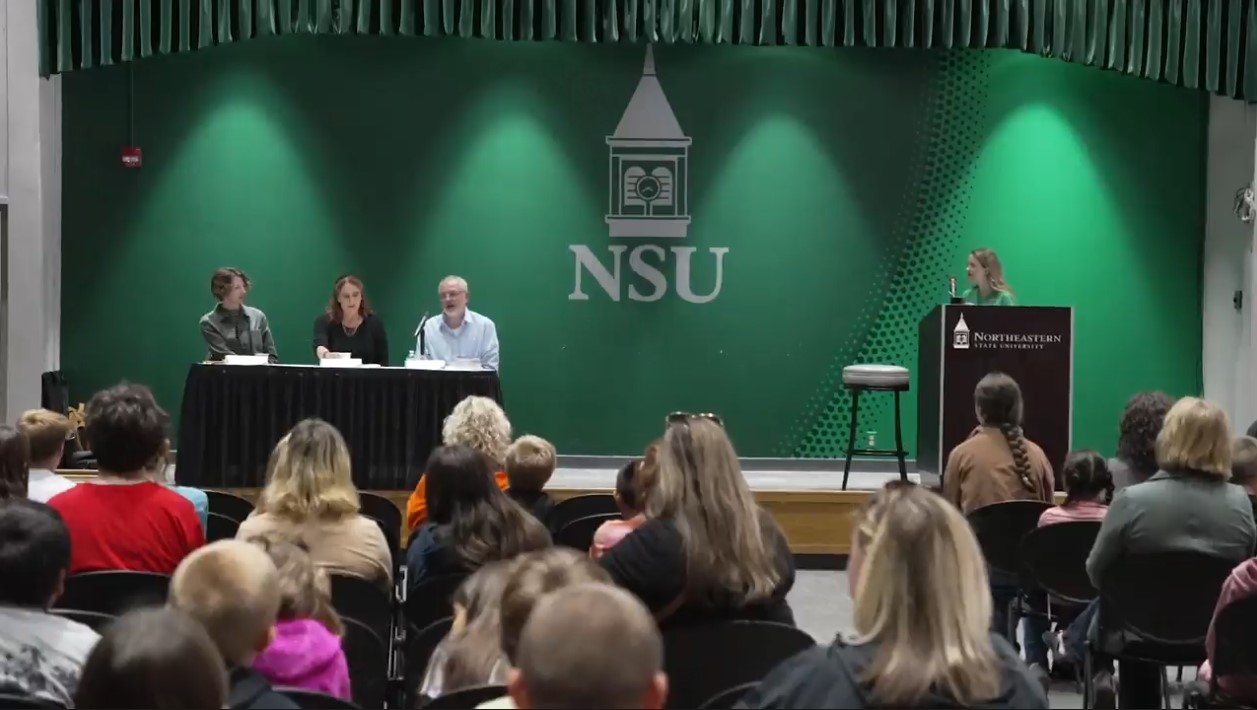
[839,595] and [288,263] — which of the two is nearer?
[839,595]

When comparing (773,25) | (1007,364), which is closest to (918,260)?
(773,25)

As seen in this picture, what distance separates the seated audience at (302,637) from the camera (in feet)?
9.23

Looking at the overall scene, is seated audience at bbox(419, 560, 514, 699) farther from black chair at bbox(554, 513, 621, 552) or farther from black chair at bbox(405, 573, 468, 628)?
black chair at bbox(554, 513, 621, 552)

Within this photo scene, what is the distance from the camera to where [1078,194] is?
9727mm

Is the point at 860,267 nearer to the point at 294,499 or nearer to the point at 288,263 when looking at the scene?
the point at 288,263

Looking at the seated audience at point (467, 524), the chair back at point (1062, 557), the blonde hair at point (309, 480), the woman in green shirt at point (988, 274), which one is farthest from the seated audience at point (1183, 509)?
the woman in green shirt at point (988, 274)

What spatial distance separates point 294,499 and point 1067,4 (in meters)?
6.56

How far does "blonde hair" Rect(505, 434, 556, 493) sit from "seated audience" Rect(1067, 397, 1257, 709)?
179cm

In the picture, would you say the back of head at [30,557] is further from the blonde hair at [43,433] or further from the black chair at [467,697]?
the blonde hair at [43,433]

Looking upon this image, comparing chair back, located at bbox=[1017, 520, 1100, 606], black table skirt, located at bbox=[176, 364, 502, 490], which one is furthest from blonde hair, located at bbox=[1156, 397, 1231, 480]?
black table skirt, located at bbox=[176, 364, 502, 490]

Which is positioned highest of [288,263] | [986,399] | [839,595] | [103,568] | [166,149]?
[166,149]

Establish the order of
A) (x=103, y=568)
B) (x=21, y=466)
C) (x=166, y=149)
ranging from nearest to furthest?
1. (x=103, y=568)
2. (x=21, y=466)
3. (x=166, y=149)

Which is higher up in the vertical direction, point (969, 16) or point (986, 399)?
point (969, 16)

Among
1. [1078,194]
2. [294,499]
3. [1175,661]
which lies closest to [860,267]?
[1078,194]
